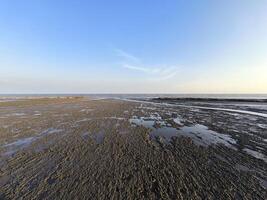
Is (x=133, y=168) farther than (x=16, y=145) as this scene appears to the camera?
No

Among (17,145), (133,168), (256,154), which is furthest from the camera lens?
(17,145)

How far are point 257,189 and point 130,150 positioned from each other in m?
5.05

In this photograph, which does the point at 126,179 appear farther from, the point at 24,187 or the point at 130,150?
the point at 24,187

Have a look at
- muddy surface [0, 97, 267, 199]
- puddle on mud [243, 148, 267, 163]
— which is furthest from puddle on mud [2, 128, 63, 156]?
puddle on mud [243, 148, 267, 163]

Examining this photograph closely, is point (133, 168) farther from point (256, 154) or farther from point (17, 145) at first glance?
point (17, 145)

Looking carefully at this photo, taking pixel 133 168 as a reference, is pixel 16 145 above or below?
below

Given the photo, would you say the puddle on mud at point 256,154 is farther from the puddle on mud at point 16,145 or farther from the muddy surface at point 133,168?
the puddle on mud at point 16,145

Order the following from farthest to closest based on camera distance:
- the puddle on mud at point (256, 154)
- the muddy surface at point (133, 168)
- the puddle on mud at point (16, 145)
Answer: the puddle on mud at point (16, 145)
the puddle on mud at point (256, 154)
the muddy surface at point (133, 168)

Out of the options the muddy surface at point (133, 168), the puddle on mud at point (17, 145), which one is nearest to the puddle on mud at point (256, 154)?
the muddy surface at point (133, 168)

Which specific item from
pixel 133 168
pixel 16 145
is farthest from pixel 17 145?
pixel 133 168

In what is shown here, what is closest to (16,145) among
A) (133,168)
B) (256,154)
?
(133,168)

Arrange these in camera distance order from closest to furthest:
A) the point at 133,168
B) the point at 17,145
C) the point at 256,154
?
the point at 133,168 → the point at 256,154 → the point at 17,145

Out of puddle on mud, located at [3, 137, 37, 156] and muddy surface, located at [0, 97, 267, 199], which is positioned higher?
muddy surface, located at [0, 97, 267, 199]

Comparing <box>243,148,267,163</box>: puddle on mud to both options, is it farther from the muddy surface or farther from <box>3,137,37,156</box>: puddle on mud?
<box>3,137,37,156</box>: puddle on mud
